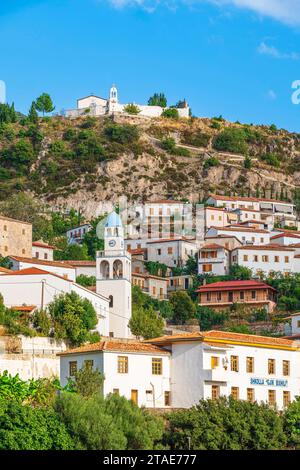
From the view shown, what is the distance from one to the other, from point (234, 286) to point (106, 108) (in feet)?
262

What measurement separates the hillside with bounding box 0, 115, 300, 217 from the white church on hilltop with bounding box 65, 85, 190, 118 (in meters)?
4.39

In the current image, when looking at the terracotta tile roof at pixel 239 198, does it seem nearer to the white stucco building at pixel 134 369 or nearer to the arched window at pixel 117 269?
the arched window at pixel 117 269

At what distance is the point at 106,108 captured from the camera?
7037 inches

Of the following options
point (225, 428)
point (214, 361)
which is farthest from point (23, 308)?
point (225, 428)

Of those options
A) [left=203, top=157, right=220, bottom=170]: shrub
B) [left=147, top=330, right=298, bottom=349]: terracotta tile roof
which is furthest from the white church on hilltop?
[left=147, top=330, right=298, bottom=349]: terracotta tile roof

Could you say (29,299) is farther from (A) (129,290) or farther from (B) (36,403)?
(B) (36,403)

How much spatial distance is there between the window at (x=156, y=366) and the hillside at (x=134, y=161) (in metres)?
89.0

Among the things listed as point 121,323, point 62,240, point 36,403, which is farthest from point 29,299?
point 62,240

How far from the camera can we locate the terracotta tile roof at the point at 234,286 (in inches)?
4099

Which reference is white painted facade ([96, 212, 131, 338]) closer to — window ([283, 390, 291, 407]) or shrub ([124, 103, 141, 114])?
window ([283, 390, 291, 407])

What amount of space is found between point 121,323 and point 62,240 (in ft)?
131

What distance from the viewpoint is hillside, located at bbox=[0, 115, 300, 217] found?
152m

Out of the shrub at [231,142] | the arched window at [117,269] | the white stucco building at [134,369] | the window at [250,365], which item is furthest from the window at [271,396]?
the shrub at [231,142]
